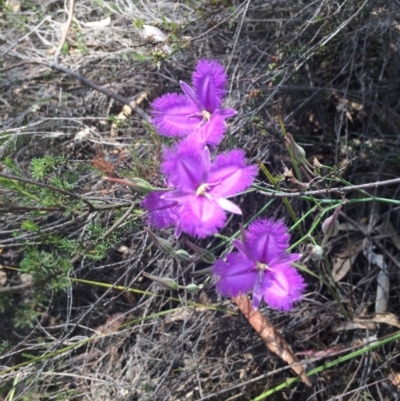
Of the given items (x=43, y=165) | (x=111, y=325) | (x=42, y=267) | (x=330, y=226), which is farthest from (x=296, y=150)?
(x=111, y=325)

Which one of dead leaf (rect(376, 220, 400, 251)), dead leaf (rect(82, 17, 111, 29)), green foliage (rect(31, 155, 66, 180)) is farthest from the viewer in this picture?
dead leaf (rect(82, 17, 111, 29))

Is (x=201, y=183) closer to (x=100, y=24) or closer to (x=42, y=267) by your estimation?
(x=42, y=267)

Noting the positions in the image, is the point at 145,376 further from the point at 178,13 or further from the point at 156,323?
the point at 178,13

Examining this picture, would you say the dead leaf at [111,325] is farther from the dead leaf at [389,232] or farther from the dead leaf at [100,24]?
the dead leaf at [100,24]

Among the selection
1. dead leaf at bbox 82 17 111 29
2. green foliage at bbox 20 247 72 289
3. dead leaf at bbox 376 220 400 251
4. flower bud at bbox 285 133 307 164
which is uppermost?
flower bud at bbox 285 133 307 164

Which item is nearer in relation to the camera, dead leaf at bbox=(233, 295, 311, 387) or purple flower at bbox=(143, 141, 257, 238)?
purple flower at bbox=(143, 141, 257, 238)

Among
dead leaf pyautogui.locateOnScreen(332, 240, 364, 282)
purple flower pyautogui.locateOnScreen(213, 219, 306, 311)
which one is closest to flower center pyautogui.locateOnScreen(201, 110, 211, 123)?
purple flower pyautogui.locateOnScreen(213, 219, 306, 311)

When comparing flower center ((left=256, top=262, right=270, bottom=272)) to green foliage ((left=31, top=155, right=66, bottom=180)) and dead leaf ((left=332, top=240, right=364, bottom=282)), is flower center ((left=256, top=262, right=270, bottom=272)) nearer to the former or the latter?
green foliage ((left=31, top=155, right=66, bottom=180))

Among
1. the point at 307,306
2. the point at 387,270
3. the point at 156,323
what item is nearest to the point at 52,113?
the point at 156,323
